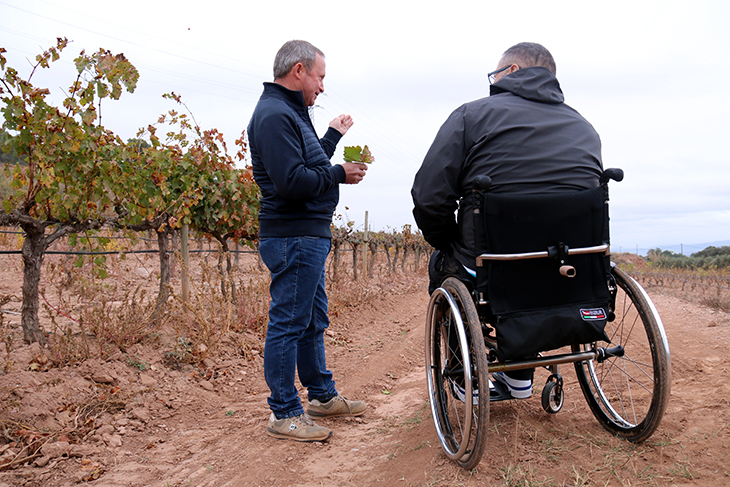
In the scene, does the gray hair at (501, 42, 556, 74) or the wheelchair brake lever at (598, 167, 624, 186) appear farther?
the gray hair at (501, 42, 556, 74)

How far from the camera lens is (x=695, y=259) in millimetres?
29891

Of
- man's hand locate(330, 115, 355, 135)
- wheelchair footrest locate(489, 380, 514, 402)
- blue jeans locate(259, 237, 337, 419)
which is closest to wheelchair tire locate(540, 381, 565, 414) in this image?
wheelchair footrest locate(489, 380, 514, 402)

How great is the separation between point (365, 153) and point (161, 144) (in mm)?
3448

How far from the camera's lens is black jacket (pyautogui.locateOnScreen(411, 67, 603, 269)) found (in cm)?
199

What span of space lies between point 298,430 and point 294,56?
2041 millimetres

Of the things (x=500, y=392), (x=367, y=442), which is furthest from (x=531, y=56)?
(x=367, y=442)

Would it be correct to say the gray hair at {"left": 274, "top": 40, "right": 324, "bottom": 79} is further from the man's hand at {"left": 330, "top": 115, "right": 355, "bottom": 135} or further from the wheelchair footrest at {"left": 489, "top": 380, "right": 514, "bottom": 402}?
the wheelchair footrest at {"left": 489, "top": 380, "right": 514, "bottom": 402}

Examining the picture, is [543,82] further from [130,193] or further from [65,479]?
[130,193]

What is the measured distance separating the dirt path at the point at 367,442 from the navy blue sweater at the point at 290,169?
1.19m

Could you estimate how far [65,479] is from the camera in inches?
95.6

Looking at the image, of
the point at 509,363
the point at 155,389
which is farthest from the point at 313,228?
the point at 155,389

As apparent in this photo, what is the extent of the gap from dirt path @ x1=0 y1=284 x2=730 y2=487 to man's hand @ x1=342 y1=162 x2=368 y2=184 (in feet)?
4.65

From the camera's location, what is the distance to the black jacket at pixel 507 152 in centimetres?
199

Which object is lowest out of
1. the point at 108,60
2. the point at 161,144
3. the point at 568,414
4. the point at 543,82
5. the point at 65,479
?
the point at 65,479
